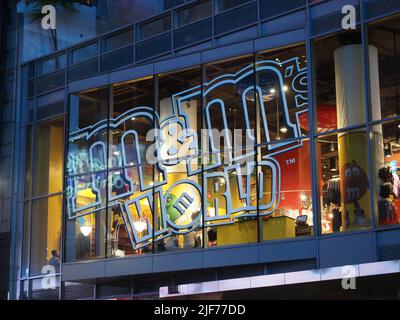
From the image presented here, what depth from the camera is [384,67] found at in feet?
64.2

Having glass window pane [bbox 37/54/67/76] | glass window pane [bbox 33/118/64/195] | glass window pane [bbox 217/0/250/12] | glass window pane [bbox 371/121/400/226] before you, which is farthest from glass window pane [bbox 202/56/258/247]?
glass window pane [bbox 37/54/67/76]

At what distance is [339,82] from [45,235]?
1241cm

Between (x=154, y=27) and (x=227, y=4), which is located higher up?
(x=154, y=27)

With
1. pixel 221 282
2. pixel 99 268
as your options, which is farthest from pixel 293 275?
pixel 99 268

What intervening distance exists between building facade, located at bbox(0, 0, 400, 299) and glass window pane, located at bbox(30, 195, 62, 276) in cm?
6

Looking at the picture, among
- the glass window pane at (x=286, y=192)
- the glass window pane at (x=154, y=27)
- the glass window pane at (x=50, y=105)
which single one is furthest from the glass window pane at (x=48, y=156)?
the glass window pane at (x=286, y=192)

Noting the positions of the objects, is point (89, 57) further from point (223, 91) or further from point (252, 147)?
point (252, 147)

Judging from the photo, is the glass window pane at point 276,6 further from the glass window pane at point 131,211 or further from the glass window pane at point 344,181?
the glass window pane at point 131,211

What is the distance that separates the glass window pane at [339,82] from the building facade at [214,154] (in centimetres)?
4

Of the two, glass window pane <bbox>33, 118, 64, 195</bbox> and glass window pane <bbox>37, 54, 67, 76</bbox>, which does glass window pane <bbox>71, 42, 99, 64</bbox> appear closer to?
glass window pane <bbox>37, 54, 67, 76</bbox>

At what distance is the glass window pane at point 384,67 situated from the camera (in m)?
19.3

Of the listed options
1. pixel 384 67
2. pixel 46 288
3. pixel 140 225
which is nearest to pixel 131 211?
pixel 140 225

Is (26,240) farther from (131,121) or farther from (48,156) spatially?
(131,121)

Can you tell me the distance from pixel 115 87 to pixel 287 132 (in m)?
6.59
